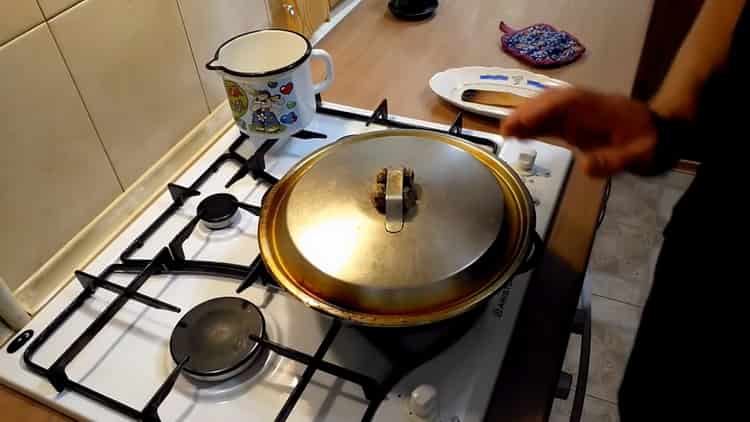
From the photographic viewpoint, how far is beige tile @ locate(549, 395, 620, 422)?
132 centimetres

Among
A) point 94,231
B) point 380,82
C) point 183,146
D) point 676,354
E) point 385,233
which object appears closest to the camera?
point 676,354

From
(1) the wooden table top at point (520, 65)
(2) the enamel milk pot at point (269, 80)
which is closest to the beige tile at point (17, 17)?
(2) the enamel milk pot at point (269, 80)

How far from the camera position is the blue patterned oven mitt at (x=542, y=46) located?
0.90 m

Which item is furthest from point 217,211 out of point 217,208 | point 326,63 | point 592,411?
point 592,411

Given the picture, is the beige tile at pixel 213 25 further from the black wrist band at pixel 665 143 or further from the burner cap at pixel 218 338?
the black wrist band at pixel 665 143

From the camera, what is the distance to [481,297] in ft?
1.57

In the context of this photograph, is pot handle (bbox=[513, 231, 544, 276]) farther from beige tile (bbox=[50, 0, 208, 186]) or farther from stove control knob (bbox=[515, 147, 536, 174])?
beige tile (bbox=[50, 0, 208, 186])

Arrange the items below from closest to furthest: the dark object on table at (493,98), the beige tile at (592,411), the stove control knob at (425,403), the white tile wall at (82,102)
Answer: the stove control knob at (425,403) < the white tile wall at (82,102) < the dark object on table at (493,98) < the beige tile at (592,411)

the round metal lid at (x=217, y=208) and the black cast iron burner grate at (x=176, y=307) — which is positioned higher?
the round metal lid at (x=217, y=208)

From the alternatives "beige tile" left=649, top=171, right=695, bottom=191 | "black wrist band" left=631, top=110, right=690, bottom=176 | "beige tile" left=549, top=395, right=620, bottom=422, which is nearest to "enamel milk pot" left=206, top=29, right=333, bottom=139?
"black wrist band" left=631, top=110, right=690, bottom=176

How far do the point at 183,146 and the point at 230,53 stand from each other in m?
0.15

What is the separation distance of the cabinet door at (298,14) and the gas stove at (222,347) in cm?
41

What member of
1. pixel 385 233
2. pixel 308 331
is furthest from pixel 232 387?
pixel 385 233

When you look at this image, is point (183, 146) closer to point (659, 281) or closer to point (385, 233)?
point (385, 233)
